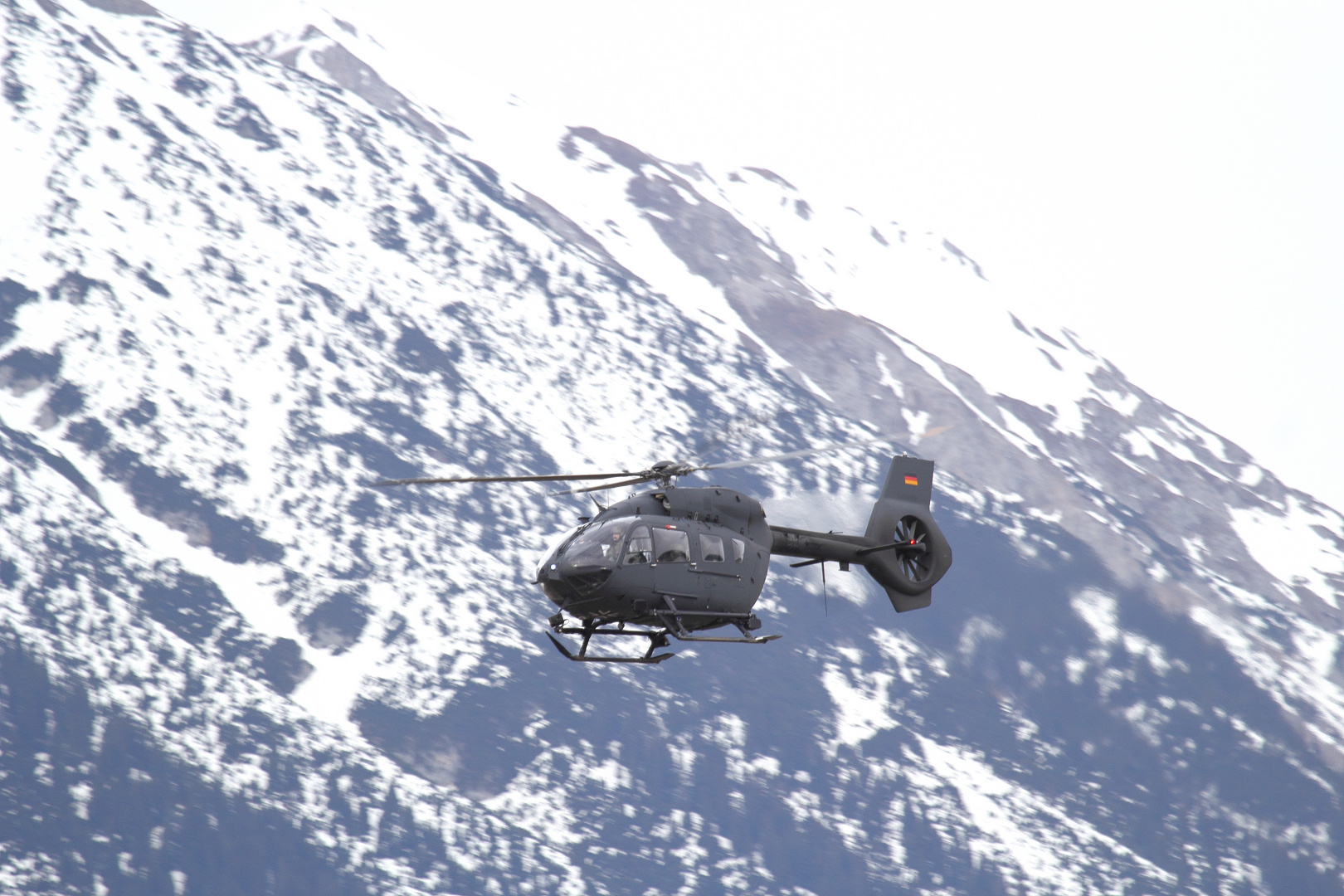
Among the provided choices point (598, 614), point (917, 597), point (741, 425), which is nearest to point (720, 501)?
point (741, 425)

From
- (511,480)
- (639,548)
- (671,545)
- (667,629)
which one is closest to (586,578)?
(639,548)

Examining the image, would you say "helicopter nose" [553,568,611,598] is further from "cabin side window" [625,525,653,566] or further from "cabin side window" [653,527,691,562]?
"cabin side window" [653,527,691,562]

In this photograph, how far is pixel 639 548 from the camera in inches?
1227

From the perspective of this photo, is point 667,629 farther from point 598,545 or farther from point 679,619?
point 598,545

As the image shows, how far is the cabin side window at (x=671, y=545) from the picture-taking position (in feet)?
103

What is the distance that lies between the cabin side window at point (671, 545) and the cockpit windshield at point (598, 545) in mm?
773

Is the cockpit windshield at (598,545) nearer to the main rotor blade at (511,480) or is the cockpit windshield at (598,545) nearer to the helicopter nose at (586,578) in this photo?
the helicopter nose at (586,578)

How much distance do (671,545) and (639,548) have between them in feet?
3.04

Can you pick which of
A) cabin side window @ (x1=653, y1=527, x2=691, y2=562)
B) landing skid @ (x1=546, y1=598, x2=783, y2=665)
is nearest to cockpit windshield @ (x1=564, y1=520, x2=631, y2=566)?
cabin side window @ (x1=653, y1=527, x2=691, y2=562)

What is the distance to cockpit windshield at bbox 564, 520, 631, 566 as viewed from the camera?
30703mm

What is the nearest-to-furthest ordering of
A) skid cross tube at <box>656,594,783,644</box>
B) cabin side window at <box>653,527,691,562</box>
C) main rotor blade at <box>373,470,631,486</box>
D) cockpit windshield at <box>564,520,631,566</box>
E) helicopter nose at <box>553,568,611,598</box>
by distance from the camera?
main rotor blade at <box>373,470,631,486</box>, helicopter nose at <box>553,568,611,598</box>, cockpit windshield at <box>564,520,631,566</box>, skid cross tube at <box>656,594,783,644</box>, cabin side window at <box>653,527,691,562</box>

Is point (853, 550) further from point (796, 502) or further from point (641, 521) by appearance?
point (641, 521)

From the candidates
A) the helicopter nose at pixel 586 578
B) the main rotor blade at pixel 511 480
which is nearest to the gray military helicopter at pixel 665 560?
the helicopter nose at pixel 586 578

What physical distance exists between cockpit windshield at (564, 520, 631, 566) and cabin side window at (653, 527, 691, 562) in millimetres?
773
